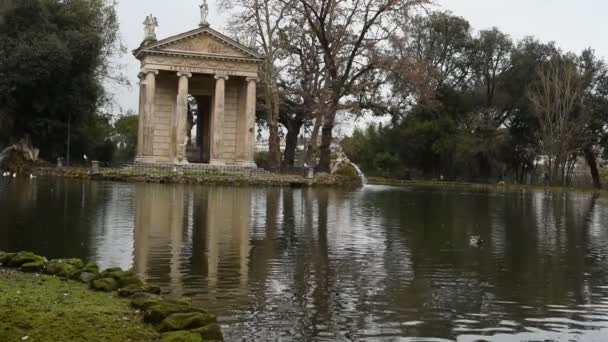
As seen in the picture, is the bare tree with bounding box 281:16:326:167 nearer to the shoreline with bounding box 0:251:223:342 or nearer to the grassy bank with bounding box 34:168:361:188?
the grassy bank with bounding box 34:168:361:188

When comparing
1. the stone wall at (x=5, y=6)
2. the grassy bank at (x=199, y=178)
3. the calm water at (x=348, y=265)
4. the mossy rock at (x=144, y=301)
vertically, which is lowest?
the calm water at (x=348, y=265)

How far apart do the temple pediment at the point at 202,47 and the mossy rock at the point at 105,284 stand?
47161 mm

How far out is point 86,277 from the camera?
31.8ft

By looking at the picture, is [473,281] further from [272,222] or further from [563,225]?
[563,225]

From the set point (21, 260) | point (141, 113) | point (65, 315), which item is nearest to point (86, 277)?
point (21, 260)

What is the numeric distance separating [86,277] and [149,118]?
155 feet

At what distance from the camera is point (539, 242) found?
59.9ft

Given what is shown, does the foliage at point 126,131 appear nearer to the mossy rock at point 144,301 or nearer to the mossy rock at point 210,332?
the mossy rock at point 144,301

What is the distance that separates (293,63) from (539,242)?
4582cm

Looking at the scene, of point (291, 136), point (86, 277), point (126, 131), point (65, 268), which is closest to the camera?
point (86, 277)

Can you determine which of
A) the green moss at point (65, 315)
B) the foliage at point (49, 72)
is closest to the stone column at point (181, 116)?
the foliage at point (49, 72)

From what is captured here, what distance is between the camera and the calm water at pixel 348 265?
8.68 meters

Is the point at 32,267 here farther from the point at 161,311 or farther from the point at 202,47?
the point at 202,47

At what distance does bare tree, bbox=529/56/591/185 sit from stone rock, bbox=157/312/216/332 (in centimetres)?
6901
